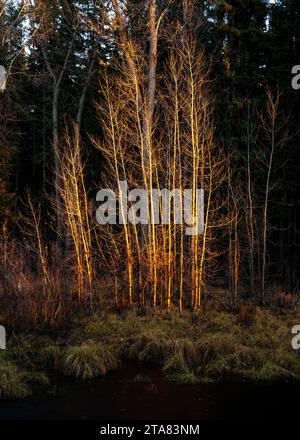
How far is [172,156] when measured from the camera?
18266mm

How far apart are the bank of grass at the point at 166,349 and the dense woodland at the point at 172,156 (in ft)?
3.11

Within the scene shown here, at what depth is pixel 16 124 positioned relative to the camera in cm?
2889

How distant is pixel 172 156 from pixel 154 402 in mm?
10836

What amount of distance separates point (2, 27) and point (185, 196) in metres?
10.8

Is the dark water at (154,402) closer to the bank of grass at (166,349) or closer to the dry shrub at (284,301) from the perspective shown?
the bank of grass at (166,349)

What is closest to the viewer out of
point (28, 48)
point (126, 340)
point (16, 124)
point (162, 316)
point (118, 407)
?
point (118, 407)

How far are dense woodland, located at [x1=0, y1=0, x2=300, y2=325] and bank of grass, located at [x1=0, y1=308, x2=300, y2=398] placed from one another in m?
0.95

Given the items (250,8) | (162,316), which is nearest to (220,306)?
(162,316)

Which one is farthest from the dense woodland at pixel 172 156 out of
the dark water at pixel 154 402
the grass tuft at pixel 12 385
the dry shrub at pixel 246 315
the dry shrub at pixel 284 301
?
the dark water at pixel 154 402

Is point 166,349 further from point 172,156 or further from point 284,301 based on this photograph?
point 172,156

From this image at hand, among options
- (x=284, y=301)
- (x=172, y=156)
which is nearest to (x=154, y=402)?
(x=284, y=301)

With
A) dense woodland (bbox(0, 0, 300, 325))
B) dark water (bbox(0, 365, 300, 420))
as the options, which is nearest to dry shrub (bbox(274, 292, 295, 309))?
dense woodland (bbox(0, 0, 300, 325))

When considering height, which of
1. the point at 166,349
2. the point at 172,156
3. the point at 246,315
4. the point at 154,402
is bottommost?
the point at 154,402

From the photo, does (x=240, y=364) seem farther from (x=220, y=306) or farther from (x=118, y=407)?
(x=220, y=306)
